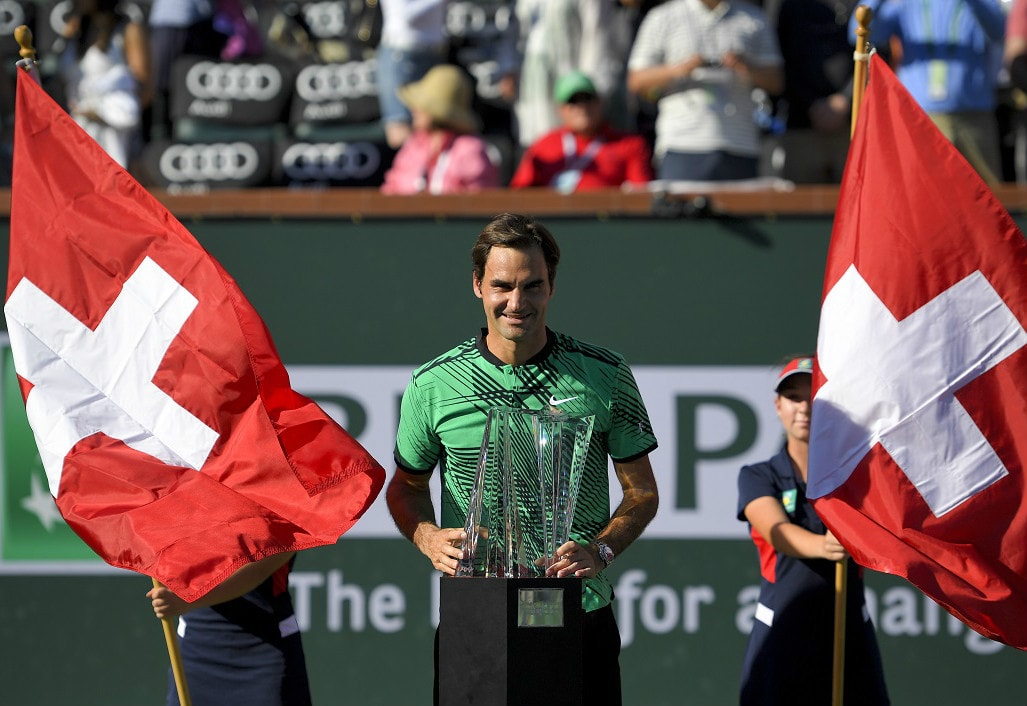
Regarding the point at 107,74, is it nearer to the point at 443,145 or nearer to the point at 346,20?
the point at 346,20

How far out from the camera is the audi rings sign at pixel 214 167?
8609 millimetres

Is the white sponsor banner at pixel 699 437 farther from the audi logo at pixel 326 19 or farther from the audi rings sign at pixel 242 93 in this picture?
the audi logo at pixel 326 19

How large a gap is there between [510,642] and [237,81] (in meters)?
6.11

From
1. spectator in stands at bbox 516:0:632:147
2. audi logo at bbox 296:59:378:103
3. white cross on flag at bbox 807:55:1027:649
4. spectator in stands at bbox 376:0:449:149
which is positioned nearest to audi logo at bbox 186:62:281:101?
audi logo at bbox 296:59:378:103

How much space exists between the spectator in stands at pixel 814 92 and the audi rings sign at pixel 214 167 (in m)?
2.82

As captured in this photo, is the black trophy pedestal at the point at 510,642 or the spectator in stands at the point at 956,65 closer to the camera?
the black trophy pedestal at the point at 510,642

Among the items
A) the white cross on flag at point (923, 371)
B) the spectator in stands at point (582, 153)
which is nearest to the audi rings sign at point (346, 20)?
the spectator in stands at point (582, 153)

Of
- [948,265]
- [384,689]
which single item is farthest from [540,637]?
[384,689]

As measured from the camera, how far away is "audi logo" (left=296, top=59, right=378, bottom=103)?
9055mm

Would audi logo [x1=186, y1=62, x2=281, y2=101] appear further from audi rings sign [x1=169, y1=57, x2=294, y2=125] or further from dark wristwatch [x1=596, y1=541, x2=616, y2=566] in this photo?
dark wristwatch [x1=596, y1=541, x2=616, y2=566]

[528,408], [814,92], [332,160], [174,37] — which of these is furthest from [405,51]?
[528,408]

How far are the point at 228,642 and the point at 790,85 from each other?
4.83 metres

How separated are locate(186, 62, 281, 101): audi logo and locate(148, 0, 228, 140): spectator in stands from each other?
22 cm

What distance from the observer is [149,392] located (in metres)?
4.82
